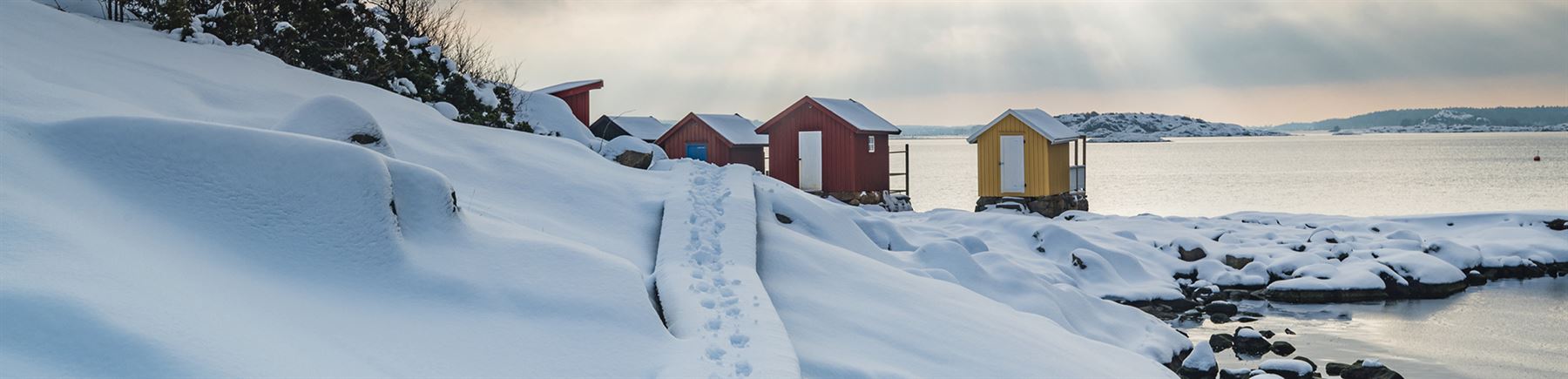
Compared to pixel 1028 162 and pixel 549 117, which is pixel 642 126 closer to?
pixel 1028 162

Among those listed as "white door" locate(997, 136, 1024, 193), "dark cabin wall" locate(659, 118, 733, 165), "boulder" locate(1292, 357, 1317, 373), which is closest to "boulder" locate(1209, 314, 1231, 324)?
"boulder" locate(1292, 357, 1317, 373)

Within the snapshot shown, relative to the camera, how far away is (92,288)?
5.08m

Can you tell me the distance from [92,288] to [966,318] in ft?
22.7

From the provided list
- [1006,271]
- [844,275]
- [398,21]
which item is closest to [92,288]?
[844,275]

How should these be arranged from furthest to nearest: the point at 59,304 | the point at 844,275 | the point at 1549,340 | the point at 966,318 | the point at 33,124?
the point at 1549,340
the point at 844,275
the point at 966,318
the point at 33,124
the point at 59,304

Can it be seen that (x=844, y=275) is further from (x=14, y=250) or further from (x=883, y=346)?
(x=14, y=250)

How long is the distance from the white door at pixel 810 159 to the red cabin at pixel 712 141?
11.3 feet

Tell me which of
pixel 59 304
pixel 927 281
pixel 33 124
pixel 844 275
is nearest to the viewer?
pixel 59 304

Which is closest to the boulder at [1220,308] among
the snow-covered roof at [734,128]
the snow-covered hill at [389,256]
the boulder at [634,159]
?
the snow-covered hill at [389,256]

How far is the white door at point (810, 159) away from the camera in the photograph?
32.5 m

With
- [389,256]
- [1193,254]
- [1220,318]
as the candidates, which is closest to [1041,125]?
[1193,254]

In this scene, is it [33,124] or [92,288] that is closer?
[92,288]

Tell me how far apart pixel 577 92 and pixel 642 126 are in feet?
42.6

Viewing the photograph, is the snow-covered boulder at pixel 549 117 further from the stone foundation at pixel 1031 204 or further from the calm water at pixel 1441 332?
the stone foundation at pixel 1031 204
